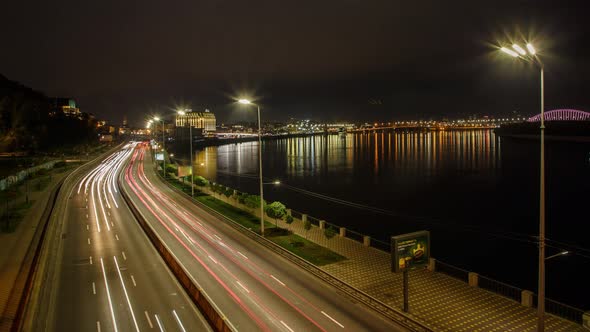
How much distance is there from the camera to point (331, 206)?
47188 millimetres

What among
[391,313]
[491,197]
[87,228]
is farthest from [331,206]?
[391,313]

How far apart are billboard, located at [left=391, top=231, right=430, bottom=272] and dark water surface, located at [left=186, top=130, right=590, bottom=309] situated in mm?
9137

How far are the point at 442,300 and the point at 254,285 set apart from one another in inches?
283

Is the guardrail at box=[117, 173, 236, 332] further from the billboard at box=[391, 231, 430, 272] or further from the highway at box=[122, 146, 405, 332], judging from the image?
the billboard at box=[391, 231, 430, 272]

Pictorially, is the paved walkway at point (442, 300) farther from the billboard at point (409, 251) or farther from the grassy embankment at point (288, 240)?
the billboard at point (409, 251)

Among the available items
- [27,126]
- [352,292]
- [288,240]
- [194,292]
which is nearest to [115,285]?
[194,292]

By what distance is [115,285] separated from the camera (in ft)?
55.4

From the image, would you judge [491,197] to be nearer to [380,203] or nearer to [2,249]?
[380,203]

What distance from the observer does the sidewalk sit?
1475 cm

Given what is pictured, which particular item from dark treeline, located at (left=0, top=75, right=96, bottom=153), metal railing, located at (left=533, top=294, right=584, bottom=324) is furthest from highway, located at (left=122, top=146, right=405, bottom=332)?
dark treeline, located at (left=0, top=75, right=96, bottom=153)

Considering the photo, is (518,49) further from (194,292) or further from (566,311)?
(566,311)

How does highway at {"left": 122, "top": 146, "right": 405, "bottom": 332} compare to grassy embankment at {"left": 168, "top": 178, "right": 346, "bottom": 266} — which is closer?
highway at {"left": 122, "top": 146, "right": 405, "bottom": 332}

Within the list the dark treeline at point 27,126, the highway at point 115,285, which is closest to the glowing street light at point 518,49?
the highway at point 115,285

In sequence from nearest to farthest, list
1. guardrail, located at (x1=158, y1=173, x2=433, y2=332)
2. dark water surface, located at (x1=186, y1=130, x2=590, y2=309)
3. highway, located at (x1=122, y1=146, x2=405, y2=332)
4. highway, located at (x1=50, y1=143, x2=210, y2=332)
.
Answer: guardrail, located at (x1=158, y1=173, x2=433, y2=332) → highway, located at (x1=122, y1=146, x2=405, y2=332) → highway, located at (x1=50, y1=143, x2=210, y2=332) → dark water surface, located at (x1=186, y1=130, x2=590, y2=309)
